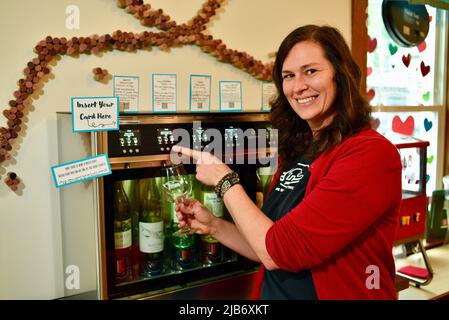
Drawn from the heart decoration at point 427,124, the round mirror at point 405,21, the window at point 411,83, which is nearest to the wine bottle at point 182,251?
the window at point 411,83

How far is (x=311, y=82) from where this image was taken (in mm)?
1123

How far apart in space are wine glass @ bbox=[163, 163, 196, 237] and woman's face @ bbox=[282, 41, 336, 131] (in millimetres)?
417

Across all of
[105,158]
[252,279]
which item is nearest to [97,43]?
[105,158]

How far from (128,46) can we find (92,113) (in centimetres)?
41

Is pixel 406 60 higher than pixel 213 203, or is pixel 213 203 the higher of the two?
pixel 406 60

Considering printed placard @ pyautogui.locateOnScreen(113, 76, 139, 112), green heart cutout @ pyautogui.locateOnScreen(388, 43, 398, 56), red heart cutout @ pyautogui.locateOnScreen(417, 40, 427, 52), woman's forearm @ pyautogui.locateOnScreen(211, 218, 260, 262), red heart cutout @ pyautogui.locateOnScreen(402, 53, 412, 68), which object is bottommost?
woman's forearm @ pyautogui.locateOnScreen(211, 218, 260, 262)

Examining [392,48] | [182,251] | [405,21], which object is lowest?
[182,251]

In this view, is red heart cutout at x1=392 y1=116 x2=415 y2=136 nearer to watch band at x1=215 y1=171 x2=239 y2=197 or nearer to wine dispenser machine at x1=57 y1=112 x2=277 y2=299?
wine dispenser machine at x1=57 y1=112 x2=277 y2=299

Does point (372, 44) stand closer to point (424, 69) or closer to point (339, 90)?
point (424, 69)

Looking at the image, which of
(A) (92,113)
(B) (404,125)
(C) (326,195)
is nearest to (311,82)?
(C) (326,195)

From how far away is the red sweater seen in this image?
97 centimetres

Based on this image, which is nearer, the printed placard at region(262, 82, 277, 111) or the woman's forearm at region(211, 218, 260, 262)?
the woman's forearm at region(211, 218, 260, 262)

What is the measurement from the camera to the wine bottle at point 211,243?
1.47 meters

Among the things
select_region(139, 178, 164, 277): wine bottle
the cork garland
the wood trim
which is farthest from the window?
select_region(139, 178, 164, 277): wine bottle
